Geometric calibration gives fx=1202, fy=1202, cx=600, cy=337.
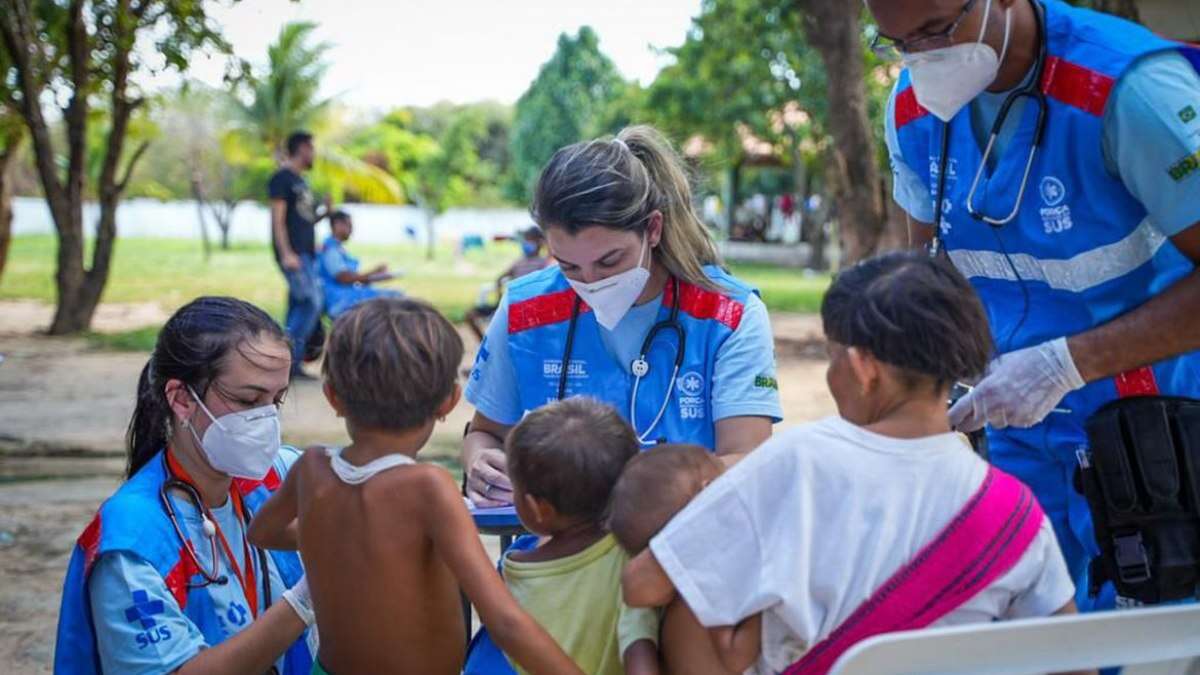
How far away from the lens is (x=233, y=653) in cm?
235

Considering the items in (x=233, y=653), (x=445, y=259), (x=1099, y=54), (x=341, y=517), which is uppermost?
(x=1099, y=54)

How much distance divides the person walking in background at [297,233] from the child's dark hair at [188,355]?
25.3 feet

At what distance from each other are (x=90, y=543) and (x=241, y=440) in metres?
0.38

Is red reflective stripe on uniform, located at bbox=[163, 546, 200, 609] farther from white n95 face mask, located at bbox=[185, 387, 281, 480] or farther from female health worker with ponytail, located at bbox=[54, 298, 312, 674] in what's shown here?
white n95 face mask, located at bbox=[185, 387, 281, 480]

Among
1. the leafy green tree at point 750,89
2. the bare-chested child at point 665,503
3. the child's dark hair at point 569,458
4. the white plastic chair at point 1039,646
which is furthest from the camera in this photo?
the leafy green tree at point 750,89

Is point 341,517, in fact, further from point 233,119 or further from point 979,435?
point 233,119

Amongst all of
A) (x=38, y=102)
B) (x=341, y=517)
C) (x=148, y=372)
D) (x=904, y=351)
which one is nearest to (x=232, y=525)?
(x=148, y=372)

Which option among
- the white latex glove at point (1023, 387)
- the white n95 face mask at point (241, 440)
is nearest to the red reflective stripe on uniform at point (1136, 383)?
the white latex glove at point (1023, 387)

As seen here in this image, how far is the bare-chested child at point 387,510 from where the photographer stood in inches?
86.0

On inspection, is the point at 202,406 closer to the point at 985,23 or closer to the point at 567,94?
the point at 985,23

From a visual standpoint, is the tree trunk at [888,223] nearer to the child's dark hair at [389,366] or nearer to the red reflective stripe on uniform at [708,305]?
the red reflective stripe on uniform at [708,305]

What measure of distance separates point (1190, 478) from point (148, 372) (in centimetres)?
219

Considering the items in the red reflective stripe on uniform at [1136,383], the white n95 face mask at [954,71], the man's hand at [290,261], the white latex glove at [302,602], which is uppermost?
the white n95 face mask at [954,71]

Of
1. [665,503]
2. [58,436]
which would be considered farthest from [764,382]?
[58,436]
